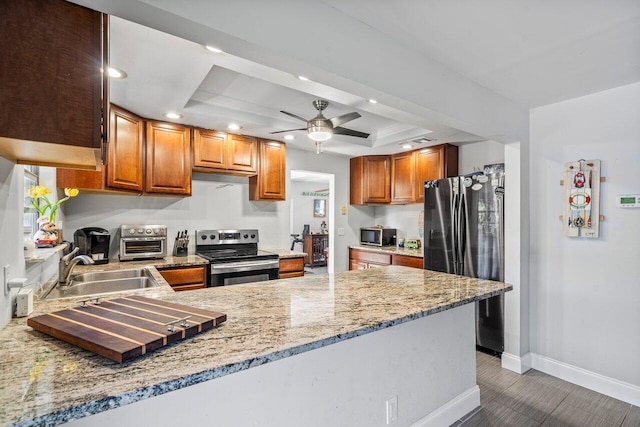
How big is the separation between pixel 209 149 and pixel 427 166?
9.07ft

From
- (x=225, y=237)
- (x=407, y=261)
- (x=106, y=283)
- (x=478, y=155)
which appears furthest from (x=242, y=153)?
(x=478, y=155)

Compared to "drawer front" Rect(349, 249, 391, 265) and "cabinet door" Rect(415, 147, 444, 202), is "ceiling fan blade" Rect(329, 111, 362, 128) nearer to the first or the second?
"cabinet door" Rect(415, 147, 444, 202)

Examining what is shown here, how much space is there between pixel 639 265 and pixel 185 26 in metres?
3.25

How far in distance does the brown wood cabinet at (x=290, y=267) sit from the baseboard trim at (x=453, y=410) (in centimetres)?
215

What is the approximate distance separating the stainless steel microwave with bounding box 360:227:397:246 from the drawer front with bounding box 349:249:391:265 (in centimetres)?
28

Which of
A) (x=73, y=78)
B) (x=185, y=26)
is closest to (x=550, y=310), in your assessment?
(x=185, y=26)

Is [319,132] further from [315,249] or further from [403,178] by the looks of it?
[315,249]

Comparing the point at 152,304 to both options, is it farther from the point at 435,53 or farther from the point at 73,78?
the point at 435,53

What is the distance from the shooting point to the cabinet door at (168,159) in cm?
320

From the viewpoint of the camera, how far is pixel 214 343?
1021 millimetres

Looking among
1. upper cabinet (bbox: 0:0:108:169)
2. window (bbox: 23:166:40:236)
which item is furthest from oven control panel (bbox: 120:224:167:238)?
upper cabinet (bbox: 0:0:108:169)

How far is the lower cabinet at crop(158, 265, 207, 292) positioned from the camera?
301 cm

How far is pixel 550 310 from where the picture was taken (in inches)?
111

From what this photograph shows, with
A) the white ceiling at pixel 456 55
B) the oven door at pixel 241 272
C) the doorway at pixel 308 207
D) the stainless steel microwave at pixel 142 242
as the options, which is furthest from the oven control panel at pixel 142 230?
the doorway at pixel 308 207
